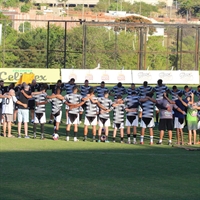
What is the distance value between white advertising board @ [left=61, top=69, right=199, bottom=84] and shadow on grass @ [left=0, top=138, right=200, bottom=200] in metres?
27.3

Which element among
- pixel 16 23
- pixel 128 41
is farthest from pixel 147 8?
pixel 128 41

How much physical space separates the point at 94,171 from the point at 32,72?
1257 inches

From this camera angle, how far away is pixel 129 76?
178ft

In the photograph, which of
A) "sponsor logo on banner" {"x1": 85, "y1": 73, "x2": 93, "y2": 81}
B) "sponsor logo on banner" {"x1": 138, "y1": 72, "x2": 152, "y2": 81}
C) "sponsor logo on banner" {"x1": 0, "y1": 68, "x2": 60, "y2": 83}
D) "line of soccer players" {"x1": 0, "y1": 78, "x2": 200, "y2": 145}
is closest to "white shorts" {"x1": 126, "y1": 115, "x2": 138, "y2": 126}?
"line of soccer players" {"x1": 0, "y1": 78, "x2": 200, "y2": 145}

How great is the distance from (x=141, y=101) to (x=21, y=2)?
170757 mm

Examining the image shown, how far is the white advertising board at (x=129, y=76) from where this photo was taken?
5150 cm

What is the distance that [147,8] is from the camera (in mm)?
191500

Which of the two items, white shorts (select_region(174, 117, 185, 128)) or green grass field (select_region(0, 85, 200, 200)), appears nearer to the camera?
green grass field (select_region(0, 85, 200, 200))

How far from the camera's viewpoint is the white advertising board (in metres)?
51.5

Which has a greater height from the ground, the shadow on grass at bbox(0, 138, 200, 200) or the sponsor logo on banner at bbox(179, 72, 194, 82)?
the sponsor logo on banner at bbox(179, 72, 194, 82)

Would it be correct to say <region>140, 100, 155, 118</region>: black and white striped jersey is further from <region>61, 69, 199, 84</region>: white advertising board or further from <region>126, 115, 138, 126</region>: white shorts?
<region>61, 69, 199, 84</region>: white advertising board

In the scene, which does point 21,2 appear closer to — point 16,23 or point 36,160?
point 16,23

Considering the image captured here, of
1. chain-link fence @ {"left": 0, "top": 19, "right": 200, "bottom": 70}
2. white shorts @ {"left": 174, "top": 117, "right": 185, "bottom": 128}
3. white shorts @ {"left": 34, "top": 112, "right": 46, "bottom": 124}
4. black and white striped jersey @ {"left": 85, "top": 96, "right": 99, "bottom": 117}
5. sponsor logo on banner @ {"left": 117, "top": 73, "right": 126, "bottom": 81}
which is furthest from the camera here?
chain-link fence @ {"left": 0, "top": 19, "right": 200, "bottom": 70}

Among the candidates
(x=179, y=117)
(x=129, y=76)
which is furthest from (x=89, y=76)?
(x=179, y=117)
